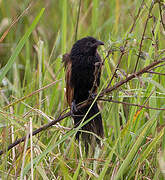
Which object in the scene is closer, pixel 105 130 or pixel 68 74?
pixel 105 130

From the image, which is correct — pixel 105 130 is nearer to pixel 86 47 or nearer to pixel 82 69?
pixel 82 69

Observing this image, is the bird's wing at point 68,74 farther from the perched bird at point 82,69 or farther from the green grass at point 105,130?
the green grass at point 105,130

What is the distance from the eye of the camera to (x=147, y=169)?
2.23m

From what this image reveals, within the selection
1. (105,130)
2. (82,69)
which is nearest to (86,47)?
(82,69)

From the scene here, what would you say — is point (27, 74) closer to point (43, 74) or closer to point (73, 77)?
point (43, 74)

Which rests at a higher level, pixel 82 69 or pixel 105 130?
pixel 82 69

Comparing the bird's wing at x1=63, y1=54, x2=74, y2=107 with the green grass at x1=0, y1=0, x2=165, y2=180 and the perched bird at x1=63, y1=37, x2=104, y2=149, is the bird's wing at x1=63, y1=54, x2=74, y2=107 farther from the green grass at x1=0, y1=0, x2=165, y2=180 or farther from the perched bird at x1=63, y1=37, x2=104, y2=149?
the green grass at x1=0, y1=0, x2=165, y2=180

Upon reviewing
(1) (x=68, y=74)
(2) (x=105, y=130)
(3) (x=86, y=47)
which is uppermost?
(3) (x=86, y=47)

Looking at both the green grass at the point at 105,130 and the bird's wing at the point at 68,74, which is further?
the bird's wing at the point at 68,74

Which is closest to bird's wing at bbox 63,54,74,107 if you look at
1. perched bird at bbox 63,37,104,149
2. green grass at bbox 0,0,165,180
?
perched bird at bbox 63,37,104,149

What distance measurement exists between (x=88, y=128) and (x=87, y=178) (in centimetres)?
44

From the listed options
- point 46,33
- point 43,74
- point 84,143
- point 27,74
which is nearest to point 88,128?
point 84,143

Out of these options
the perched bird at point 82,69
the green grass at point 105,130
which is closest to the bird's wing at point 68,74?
the perched bird at point 82,69

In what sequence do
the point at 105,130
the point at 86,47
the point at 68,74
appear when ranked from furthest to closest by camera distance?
1. the point at 68,74
2. the point at 86,47
3. the point at 105,130
